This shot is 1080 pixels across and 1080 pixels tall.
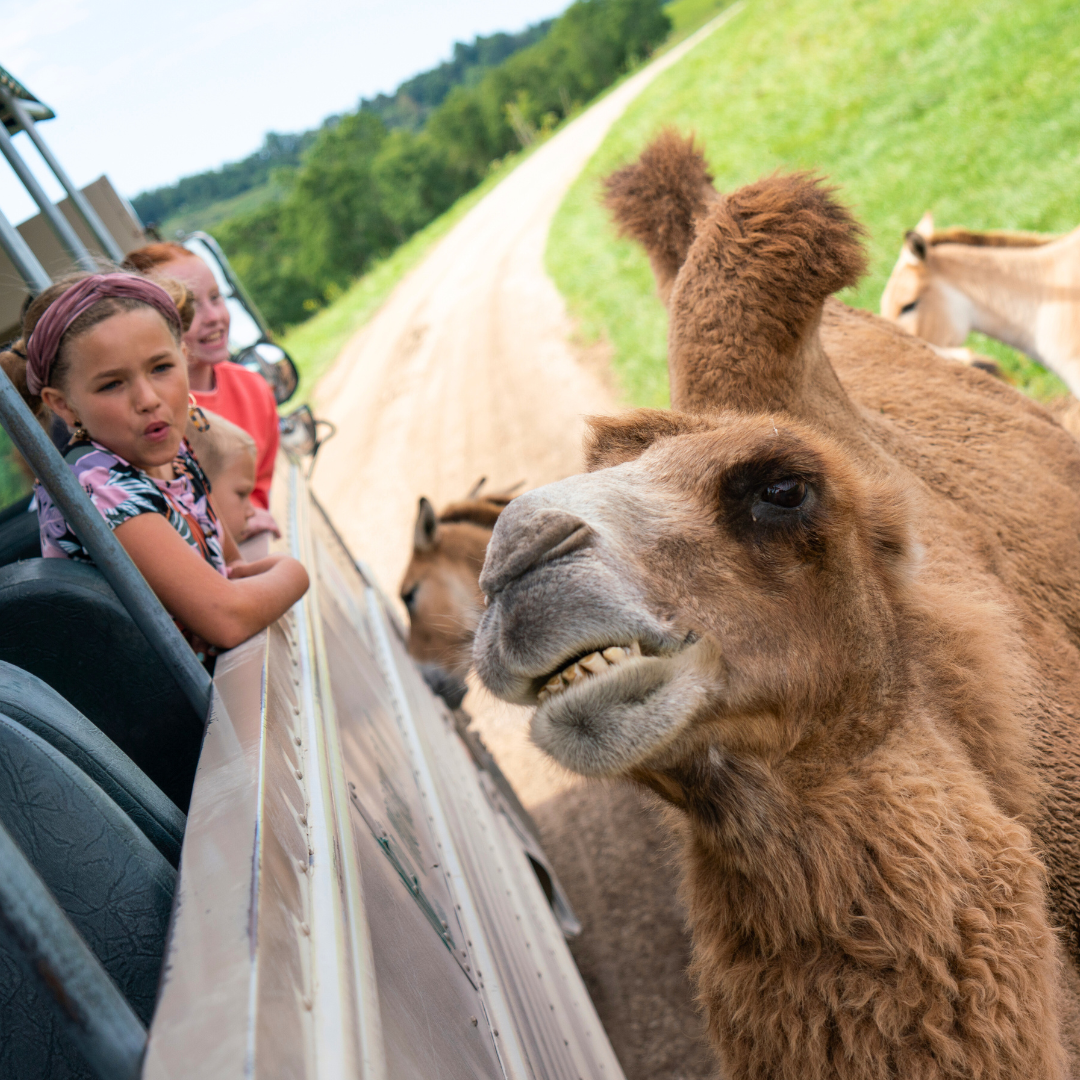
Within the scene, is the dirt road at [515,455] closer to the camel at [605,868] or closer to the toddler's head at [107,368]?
the camel at [605,868]

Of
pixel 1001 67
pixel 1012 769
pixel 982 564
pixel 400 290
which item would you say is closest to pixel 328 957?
pixel 1012 769

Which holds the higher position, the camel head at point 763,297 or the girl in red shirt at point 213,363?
the girl in red shirt at point 213,363

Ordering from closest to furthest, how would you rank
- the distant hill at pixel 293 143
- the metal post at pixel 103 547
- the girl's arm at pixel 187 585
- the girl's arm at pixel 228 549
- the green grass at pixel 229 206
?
the metal post at pixel 103 547, the girl's arm at pixel 187 585, the girl's arm at pixel 228 549, the green grass at pixel 229 206, the distant hill at pixel 293 143

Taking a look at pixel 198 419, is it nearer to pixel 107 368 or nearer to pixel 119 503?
pixel 107 368

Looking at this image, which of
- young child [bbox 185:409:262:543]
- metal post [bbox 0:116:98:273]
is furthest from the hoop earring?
metal post [bbox 0:116:98:273]

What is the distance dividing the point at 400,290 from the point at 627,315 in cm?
1604

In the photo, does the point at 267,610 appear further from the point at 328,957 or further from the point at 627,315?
the point at 627,315

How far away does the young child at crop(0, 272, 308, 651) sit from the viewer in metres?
2.10

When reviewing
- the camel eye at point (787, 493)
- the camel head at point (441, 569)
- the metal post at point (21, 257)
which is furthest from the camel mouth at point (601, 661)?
the camel head at point (441, 569)

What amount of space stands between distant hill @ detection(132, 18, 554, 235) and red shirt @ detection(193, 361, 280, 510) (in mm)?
117046

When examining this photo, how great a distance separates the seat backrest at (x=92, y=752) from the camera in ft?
4.39

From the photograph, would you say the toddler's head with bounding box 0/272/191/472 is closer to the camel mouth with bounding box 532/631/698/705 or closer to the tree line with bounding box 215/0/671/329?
the camel mouth with bounding box 532/631/698/705

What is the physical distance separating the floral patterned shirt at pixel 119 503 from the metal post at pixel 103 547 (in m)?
0.36

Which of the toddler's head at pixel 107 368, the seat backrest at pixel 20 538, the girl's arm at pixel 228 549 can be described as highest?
the toddler's head at pixel 107 368
